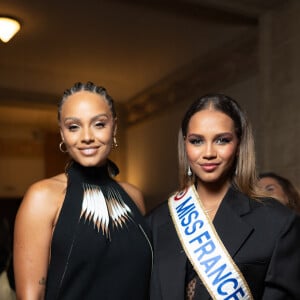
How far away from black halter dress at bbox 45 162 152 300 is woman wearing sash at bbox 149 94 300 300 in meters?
0.09

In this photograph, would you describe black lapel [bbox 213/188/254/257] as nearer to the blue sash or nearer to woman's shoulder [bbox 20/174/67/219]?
the blue sash

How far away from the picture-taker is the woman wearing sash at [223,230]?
59.2 inches

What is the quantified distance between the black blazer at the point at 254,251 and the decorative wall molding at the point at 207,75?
2850 mm

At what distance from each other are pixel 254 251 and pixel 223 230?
133 millimetres

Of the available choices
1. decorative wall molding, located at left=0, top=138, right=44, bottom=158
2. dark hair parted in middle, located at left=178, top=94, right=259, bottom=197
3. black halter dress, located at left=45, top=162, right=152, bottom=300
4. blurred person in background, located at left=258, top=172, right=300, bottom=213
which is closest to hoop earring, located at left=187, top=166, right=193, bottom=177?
dark hair parted in middle, located at left=178, top=94, right=259, bottom=197

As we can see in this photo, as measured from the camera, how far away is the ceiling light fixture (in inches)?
154

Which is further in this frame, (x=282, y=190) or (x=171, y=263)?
(x=282, y=190)

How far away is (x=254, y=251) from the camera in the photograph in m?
1.51

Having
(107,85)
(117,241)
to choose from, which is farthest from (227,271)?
(107,85)

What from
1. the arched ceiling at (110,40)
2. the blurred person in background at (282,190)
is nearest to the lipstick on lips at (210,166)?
the blurred person in background at (282,190)

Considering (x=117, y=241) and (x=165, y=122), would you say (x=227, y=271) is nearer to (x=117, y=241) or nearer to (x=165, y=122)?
(x=117, y=241)

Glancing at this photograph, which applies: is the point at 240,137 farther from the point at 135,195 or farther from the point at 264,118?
the point at 264,118

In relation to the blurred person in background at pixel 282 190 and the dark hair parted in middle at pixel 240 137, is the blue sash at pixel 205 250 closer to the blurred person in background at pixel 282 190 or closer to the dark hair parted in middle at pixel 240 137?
the dark hair parted in middle at pixel 240 137

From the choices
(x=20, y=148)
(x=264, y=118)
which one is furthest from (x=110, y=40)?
(x=20, y=148)
